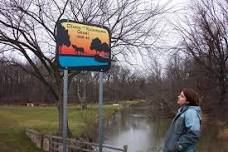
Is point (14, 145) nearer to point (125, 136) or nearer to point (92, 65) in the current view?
point (92, 65)

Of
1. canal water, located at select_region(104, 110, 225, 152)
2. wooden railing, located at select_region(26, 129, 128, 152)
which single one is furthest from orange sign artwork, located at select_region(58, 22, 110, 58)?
canal water, located at select_region(104, 110, 225, 152)

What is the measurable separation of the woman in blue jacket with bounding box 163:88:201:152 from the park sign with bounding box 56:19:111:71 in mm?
3590

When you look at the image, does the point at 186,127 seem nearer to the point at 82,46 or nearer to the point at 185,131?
the point at 185,131

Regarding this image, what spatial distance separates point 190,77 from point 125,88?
1873 inches

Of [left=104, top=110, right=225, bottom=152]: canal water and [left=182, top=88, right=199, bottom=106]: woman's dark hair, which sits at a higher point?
[left=182, top=88, right=199, bottom=106]: woman's dark hair

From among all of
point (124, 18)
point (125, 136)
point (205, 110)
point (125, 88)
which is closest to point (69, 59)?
point (124, 18)

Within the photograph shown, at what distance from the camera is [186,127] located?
701cm

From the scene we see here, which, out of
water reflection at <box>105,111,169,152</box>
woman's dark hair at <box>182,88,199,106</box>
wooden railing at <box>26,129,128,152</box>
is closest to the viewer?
woman's dark hair at <box>182,88,199,106</box>

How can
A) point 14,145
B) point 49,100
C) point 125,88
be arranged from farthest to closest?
point 125,88 → point 49,100 → point 14,145

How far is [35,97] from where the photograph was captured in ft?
235

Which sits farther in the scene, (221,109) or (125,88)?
(125,88)

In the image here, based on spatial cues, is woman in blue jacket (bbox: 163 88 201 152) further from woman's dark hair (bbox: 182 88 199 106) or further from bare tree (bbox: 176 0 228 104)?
bare tree (bbox: 176 0 228 104)

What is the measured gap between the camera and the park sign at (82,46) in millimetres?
10031

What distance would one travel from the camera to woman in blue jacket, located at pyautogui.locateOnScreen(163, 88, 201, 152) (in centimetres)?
697
